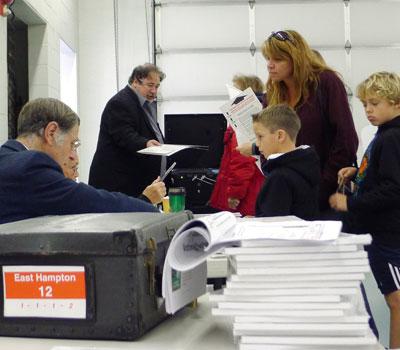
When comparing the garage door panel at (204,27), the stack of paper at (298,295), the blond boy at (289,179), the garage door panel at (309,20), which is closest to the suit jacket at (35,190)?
the stack of paper at (298,295)

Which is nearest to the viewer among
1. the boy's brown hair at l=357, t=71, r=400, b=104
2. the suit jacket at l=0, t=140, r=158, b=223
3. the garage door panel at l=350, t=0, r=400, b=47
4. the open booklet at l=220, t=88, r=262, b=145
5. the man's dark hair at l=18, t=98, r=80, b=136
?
the suit jacket at l=0, t=140, r=158, b=223

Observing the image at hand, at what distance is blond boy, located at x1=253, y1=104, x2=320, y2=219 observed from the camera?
2.18 metres

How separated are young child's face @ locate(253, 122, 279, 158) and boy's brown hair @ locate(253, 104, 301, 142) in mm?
20

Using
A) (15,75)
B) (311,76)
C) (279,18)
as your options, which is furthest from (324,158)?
(279,18)

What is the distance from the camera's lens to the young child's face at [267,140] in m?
2.36

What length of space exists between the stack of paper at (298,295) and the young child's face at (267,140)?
4.75ft

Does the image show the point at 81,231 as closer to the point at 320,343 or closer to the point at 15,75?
the point at 320,343

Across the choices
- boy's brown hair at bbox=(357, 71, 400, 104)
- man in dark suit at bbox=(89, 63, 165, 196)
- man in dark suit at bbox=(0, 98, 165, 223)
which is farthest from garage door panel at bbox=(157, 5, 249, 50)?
man in dark suit at bbox=(0, 98, 165, 223)

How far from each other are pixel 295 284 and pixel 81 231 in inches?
14.4

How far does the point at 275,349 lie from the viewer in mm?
899

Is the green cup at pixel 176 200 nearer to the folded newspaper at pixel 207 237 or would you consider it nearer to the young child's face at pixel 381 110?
Result: the young child's face at pixel 381 110

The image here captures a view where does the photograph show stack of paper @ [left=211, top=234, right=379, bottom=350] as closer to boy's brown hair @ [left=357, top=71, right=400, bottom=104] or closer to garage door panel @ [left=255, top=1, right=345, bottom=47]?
boy's brown hair @ [left=357, top=71, right=400, bottom=104]

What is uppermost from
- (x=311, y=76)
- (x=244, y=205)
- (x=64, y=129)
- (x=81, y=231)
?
(x=311, y=76)

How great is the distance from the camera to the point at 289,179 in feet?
7.16
